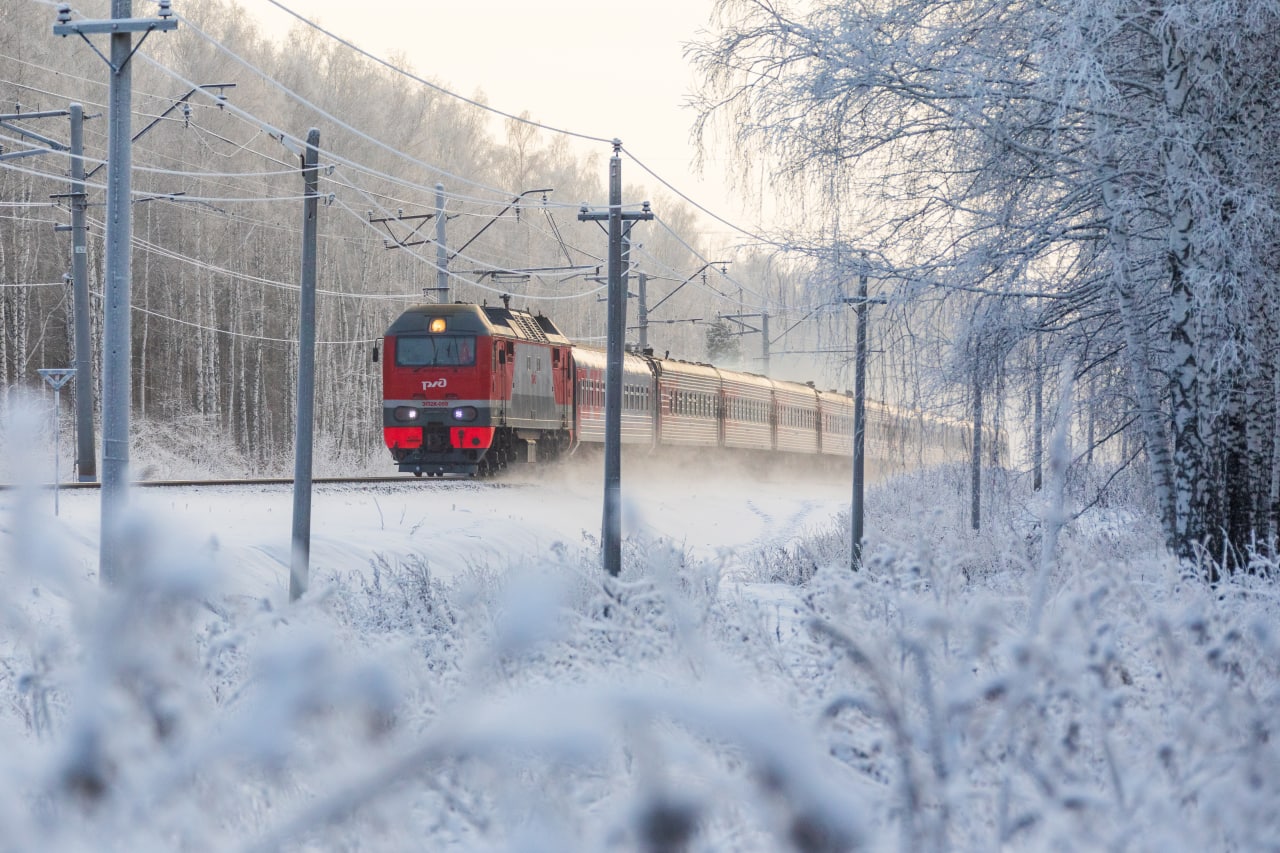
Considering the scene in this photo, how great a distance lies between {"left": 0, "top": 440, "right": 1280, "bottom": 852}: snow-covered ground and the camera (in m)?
0.89

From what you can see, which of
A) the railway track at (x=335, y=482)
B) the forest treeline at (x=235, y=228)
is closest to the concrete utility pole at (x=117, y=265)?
the railway track at (x=335, y=482)

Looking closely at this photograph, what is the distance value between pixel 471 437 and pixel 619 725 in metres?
20.8

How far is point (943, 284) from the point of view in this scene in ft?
25.1

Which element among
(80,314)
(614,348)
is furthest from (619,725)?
(80,314)

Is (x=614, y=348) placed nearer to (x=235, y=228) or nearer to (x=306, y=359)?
(x=306, y=359)

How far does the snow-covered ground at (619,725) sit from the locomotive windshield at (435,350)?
1716 cm

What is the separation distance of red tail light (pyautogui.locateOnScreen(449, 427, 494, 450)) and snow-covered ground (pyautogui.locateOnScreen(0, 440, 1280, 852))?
16993mm

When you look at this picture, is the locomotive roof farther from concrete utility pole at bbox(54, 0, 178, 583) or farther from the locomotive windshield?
concrete utility pole at bbox(54, 0, 178, 583)

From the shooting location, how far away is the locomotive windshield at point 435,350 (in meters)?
21.5

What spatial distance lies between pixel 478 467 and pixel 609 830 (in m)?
21.2

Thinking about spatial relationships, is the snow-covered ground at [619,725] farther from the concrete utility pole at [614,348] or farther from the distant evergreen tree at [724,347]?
the distant evergreen tree at [724,347]

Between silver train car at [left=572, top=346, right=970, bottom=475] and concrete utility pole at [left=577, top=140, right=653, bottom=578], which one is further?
silver train car at [left=572, top=346, right=970, bottom=475]

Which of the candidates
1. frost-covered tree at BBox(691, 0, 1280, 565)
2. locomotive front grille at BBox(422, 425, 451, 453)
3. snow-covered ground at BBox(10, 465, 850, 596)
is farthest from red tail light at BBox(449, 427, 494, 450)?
frost-covered tree at BBox(691, 0, 1280, 565)

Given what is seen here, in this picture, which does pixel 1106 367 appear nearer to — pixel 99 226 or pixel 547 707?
pixel 547 707
